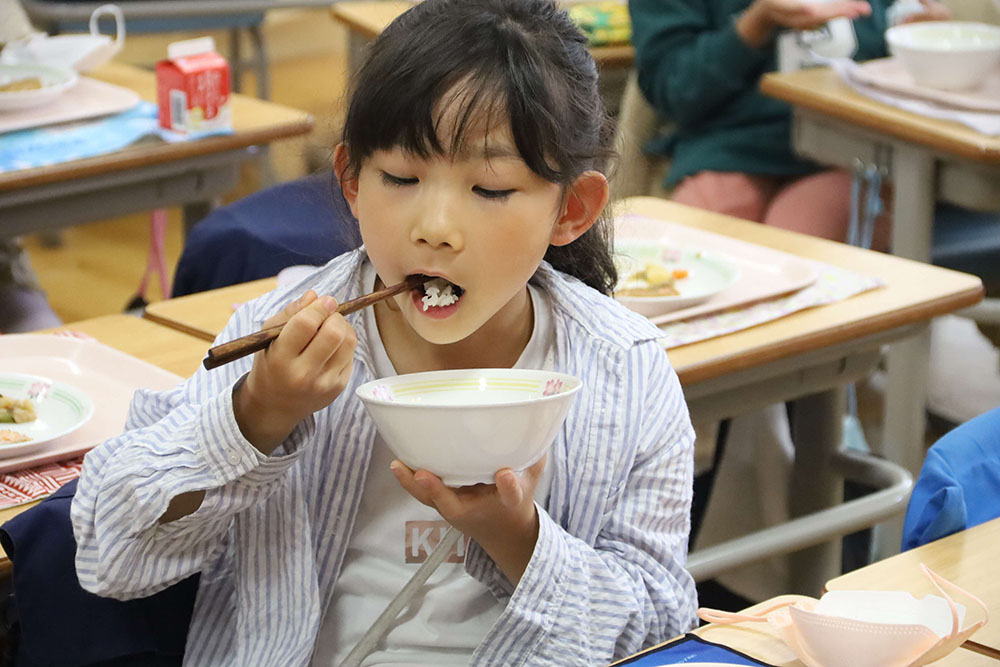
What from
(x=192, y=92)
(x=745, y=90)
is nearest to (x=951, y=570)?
(x=192, y=92)

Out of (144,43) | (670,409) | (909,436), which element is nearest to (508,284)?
(670,409)

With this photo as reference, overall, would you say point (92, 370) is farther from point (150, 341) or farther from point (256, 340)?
point (256, 340)

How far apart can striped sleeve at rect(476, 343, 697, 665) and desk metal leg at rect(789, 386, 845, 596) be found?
0.88m

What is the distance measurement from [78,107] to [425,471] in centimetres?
173

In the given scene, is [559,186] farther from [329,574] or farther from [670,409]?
[329,574]

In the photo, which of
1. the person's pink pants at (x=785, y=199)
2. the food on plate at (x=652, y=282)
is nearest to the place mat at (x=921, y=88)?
the person's pink pants at (x=785, y=199)

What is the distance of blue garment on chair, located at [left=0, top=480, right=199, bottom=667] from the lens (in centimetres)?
107

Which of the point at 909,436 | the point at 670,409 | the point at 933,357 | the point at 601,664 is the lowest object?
the point at 933,357

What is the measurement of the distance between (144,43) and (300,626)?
566 cm

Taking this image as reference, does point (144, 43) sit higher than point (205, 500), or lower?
lower

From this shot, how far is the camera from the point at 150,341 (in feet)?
5.30

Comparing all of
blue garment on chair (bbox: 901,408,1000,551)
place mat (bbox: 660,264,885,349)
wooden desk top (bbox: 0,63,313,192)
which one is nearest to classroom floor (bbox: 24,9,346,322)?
wooden desk top (bbox: 0,63,313,192)

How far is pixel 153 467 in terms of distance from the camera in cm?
104

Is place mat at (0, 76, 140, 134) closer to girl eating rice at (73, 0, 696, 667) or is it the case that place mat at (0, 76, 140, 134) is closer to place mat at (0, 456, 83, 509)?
place mat at (0, 456, 83, 509)
